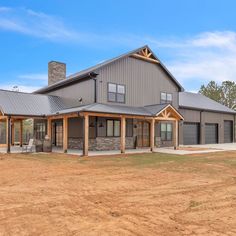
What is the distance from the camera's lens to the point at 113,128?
59.6 feet

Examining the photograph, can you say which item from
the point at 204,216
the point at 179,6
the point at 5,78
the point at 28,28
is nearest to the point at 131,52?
the point at 179,6

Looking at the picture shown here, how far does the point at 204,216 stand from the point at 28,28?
61.4ft

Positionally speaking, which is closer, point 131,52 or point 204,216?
point 204,216

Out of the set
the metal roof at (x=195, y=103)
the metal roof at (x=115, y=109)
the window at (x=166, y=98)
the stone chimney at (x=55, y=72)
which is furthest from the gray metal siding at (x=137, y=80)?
the stone chimney at (x=55, y=72)

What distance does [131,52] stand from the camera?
1922 cm

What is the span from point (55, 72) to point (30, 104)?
25.6ft

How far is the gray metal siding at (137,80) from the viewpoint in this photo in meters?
18.0

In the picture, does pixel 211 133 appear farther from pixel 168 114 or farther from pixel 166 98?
pixel 168 114

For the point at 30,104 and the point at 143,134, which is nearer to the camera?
the point at 30,104

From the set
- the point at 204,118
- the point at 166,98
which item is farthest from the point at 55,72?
the point at 204,118

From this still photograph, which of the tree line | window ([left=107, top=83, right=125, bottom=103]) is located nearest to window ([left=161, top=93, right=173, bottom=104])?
window ([left=107, top=83, right=125, bottom=103])

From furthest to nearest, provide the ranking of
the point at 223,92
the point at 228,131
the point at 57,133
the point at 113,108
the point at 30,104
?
1. the point at 223,92
2. the point at 228,131
3. the point at 57,133
4. the point at 30,104
5. the point at 113,108

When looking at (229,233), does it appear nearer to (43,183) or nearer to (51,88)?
(43,183)

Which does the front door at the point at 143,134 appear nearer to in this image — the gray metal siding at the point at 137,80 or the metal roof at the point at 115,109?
the metal roof at the point at 115,109
